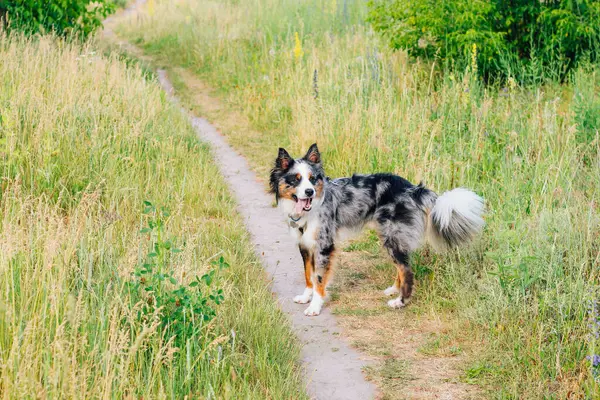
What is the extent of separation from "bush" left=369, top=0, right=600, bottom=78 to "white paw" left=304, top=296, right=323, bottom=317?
184 inches

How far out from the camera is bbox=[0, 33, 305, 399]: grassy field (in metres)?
3.27

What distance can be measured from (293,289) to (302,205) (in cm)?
95

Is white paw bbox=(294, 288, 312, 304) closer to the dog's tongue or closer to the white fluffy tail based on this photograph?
the dog's tongue

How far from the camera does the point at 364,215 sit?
574 cm

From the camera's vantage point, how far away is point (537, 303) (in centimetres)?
439

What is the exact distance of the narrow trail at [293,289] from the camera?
422cm

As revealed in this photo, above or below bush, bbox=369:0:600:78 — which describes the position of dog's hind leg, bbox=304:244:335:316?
below

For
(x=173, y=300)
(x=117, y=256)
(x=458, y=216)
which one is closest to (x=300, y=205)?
(x=458, y=216)

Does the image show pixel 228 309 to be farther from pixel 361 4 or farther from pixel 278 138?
pixel 361 4

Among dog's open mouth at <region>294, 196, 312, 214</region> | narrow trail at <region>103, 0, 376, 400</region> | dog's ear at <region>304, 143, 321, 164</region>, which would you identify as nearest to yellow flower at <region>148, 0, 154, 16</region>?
narrow trail at <region>103, 0, 376, 400</region>

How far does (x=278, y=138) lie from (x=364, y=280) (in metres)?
4.87

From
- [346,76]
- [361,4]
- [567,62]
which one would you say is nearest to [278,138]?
[346,76]

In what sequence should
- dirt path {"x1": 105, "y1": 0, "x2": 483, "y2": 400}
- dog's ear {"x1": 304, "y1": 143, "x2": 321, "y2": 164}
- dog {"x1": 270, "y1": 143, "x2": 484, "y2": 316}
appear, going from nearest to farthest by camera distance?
1. dirt path {"x1": 105, "y1": 0, "x2": 483, "y2": 400}
2. dog {"x1": 270, "y1": 143, "x2": 484, "y2": 316}
3. dog's ear {"x1": 304, "y1": 143, "x2": 321, "y2": 164}

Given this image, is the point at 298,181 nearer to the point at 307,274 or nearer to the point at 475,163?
the point at 307,274
